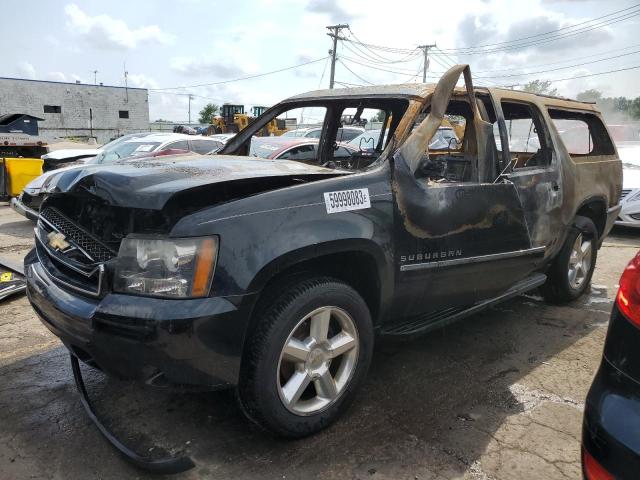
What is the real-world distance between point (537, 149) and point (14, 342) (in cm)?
436

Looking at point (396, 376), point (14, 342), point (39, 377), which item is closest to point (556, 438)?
point (396, 376)

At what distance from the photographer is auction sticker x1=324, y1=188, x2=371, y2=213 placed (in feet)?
8.35

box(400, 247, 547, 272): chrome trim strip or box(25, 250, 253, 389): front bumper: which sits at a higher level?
box(400, 247, 547, 272): chrome trim strip

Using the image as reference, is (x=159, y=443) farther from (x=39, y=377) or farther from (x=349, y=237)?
(x=349, y=237)

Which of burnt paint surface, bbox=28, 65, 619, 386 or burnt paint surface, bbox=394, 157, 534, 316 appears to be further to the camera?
burnt paint surface, bbox=394, 157, 534, 316

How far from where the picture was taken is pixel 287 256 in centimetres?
236

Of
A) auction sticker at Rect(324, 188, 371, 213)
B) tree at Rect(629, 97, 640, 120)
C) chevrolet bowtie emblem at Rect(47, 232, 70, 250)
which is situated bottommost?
chevrolet bowtie emblem at Rect(47, 232, 70, 250)

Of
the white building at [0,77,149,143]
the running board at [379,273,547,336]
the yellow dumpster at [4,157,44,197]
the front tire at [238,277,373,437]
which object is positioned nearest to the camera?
the front tire at [238,277,373,437]

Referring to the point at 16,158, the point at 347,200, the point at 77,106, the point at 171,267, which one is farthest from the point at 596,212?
the point at 77,106

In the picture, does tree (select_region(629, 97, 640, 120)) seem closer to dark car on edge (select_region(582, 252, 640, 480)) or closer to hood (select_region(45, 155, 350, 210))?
hood (select_region(45, 155, 350, 210))

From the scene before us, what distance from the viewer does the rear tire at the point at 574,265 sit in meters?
4.43

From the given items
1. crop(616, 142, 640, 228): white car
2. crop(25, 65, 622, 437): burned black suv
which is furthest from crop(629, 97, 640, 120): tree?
crop(25, 65, 622, 437): burned black suv

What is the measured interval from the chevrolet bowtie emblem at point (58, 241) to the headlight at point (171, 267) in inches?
25.5

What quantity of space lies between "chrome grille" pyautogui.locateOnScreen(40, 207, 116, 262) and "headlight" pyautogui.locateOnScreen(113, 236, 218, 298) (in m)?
0.28
